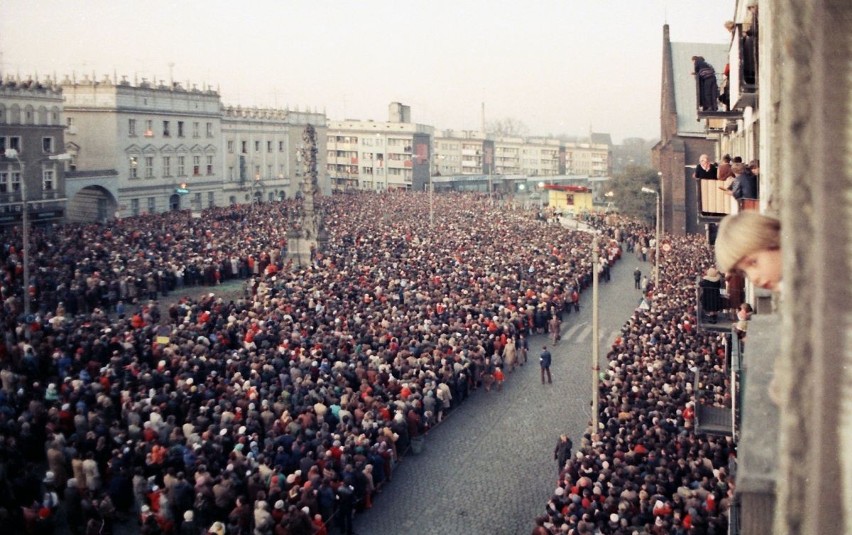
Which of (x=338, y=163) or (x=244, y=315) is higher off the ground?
(x=338, y=163)

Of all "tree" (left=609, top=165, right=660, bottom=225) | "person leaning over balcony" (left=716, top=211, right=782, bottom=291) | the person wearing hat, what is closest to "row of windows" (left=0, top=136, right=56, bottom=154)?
"tree" (left=609, top=165, right=660, bottom=225)

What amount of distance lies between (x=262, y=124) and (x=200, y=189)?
40.9 feet

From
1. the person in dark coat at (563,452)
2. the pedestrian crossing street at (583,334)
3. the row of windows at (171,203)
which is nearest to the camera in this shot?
the person in dark coat at (563,452)

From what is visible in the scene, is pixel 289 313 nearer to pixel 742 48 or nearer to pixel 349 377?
pixel 349 377

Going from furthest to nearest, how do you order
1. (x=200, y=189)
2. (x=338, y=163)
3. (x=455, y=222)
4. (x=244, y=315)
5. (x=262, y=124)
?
(x=338, y=163), (x=262, y=124), (x=200, y=189), (x=455, y=222), (x=244, y=315)

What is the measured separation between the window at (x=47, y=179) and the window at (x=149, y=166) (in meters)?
12.5

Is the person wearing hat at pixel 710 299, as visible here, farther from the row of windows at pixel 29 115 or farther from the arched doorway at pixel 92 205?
the arched doorway at pixel 92 205

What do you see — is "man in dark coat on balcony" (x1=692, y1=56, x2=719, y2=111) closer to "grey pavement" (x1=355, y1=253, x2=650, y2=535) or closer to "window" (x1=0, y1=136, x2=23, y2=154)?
"grey pavement" (x1=355, y1=253, x2=650, y2=535)

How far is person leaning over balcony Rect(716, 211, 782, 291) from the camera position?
2.00 metres

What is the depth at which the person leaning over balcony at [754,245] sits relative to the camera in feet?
6.56

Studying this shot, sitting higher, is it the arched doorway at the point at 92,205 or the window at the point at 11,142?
the window at the point at 11,142

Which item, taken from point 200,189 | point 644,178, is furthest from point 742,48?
point 200,189

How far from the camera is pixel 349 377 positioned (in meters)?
17.9

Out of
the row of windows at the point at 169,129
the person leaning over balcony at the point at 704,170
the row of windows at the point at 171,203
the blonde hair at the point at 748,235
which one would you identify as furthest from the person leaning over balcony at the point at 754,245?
the row of windows at the point at 169,129
